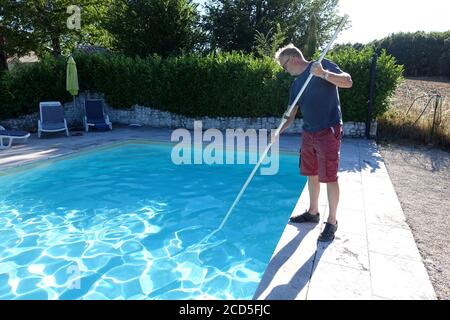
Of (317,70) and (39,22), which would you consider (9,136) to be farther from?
(39,22)

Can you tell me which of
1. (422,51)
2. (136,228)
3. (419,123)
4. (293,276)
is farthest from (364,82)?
(422,51)

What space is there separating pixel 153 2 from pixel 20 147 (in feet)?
34.4

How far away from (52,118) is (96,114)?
1551 millimetres

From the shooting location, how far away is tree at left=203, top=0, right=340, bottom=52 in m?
20.0

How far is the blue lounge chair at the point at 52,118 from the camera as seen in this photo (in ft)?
35.7

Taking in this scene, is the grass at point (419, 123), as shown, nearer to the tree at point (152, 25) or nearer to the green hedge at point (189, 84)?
the green hedge at point (189, 84)

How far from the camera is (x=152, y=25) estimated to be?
1736 cm

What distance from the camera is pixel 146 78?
1275 centimetres

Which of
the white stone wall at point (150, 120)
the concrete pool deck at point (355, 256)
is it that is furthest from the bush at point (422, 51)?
the concrete pool deck at point (355, 256)

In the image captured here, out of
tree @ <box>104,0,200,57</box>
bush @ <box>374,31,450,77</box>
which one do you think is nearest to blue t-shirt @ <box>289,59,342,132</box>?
tree @ <box>104,0,200,57</box>

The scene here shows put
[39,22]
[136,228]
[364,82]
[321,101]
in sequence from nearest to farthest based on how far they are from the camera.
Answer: [321,101] → [136,228] → [364,82] → [39,22]
